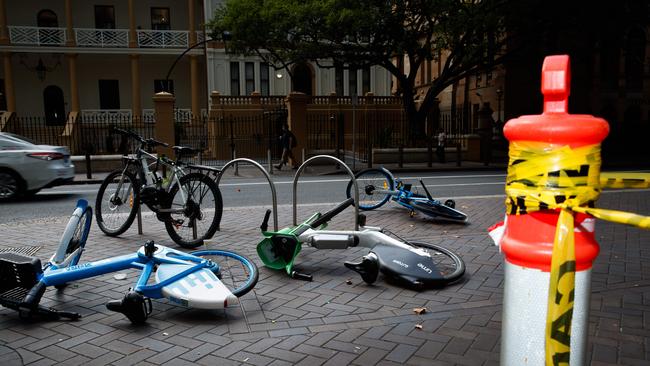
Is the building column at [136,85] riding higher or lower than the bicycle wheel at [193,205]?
higher

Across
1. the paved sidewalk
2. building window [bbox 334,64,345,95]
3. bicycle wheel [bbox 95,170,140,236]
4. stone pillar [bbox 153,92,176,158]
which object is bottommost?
the paved sidewalk

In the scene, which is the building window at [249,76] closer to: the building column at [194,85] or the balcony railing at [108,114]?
the building column at [194,85]

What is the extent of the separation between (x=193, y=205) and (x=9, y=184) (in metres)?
7.75

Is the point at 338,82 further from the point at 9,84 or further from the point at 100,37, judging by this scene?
the point at 9,84

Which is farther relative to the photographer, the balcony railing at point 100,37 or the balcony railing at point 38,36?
the balcony railing at point 100,37

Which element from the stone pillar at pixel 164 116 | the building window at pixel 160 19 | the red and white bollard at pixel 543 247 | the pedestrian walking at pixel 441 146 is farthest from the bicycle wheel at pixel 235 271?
the building window at pixel 160 19

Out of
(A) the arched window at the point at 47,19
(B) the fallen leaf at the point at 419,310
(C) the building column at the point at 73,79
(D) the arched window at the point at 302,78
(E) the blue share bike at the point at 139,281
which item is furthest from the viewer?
(D) the arched window at the point at 302,78

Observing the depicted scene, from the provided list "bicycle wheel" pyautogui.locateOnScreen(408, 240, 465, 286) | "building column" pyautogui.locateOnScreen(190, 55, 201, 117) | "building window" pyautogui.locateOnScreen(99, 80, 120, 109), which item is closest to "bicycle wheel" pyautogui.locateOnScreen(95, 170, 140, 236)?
"bicycle wheel" pyautogui.locateOnScreen(408, 240, 465, 286)

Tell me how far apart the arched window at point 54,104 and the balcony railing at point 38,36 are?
3.45 meters

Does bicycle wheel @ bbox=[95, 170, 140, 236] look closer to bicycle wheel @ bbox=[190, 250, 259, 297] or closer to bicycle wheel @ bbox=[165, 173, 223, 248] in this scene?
bicycle wheel @ bbox=[165, 173, 223, 248]

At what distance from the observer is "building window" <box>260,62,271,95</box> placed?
1379 inches

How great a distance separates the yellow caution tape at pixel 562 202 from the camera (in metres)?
1.43

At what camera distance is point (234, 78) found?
34.6 metres

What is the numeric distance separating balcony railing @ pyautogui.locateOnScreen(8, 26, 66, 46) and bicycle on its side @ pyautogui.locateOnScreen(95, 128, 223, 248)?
94.8ft
